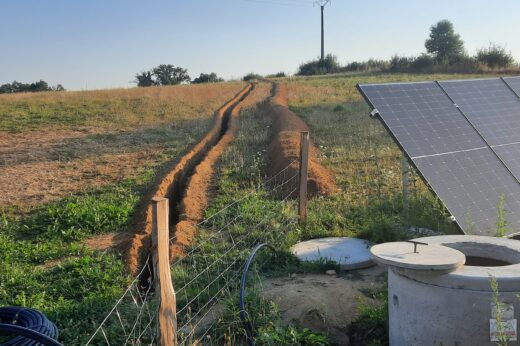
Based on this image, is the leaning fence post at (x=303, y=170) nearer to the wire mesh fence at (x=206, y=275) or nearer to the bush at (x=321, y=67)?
the wire mesh fence at (x=206, y=275)

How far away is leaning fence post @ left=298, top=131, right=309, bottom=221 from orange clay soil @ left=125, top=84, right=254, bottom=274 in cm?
167

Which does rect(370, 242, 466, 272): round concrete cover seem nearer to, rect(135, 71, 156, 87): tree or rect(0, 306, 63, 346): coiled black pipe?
rect(0, 306, 63, 346): coiled black pipe

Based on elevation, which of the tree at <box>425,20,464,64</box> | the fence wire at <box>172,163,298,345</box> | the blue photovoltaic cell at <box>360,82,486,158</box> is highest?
the tree at <box>425,20,464,64</box>

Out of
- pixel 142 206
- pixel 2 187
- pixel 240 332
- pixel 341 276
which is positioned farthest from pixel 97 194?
pixel 240 332

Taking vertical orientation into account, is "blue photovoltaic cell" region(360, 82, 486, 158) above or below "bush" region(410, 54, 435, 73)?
below

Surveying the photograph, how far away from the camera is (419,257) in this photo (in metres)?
4.32

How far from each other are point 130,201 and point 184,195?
100 centimetres

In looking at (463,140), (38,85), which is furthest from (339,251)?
(38,85)

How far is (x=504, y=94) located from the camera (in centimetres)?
962

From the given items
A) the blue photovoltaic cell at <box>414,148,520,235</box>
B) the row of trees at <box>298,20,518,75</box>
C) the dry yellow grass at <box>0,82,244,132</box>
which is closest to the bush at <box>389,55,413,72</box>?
the row of trees at <box>298,20,518,75</box>

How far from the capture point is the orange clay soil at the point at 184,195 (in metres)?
7.76

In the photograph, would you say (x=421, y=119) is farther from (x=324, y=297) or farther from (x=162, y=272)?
(x=162, y=272)

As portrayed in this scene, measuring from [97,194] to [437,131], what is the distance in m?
6.55

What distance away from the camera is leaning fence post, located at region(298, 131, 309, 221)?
7684 millimetres
